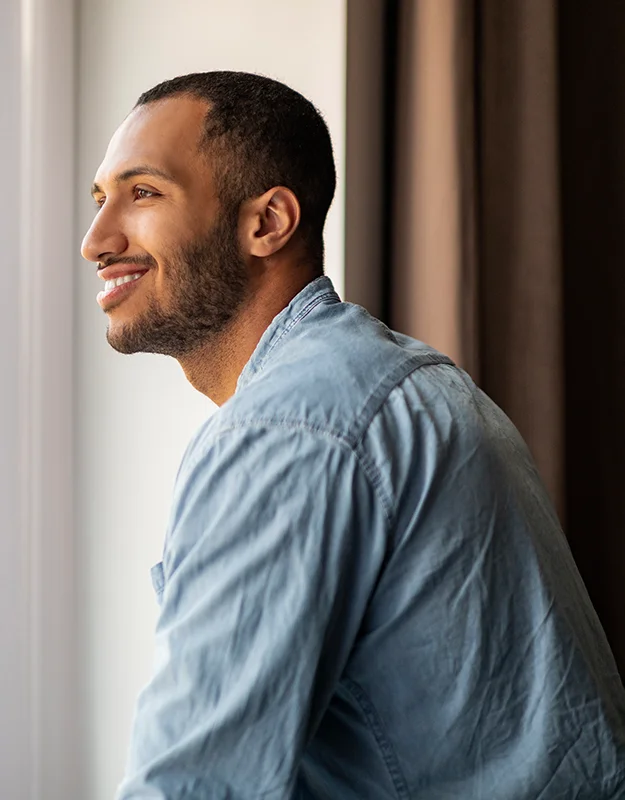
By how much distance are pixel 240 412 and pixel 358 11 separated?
3.09ft

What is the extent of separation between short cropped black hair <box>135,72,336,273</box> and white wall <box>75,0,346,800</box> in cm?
41

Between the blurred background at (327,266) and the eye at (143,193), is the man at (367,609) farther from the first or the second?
the blurred background at (327,266)

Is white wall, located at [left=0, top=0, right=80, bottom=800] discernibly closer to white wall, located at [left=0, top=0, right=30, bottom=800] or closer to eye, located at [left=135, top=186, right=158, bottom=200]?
white wall, located at [left=0, top=0, right=30, bottom=800]

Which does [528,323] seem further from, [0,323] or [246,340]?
[0,323]

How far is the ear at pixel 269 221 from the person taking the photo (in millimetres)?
1058

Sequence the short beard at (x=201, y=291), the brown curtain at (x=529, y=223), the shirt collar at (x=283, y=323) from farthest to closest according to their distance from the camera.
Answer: the brown curtain at (x=529, y=223), the short beard at (x=201, y=291), the shirt collar at (x=283, y=323)

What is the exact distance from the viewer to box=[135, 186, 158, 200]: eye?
1063 mm

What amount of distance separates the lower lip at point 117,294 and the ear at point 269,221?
0.42 ft

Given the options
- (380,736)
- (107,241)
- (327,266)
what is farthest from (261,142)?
(380,736)

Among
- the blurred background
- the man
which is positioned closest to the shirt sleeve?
the man

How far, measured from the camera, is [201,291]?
1.05 meters

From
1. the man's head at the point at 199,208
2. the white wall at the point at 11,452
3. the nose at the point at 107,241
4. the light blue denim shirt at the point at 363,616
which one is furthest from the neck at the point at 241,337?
the white wall at the point at 11,452

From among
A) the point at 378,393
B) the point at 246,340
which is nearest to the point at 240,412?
the point at 378,393

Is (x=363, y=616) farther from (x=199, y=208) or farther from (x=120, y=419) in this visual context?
(x=120, y=419)
